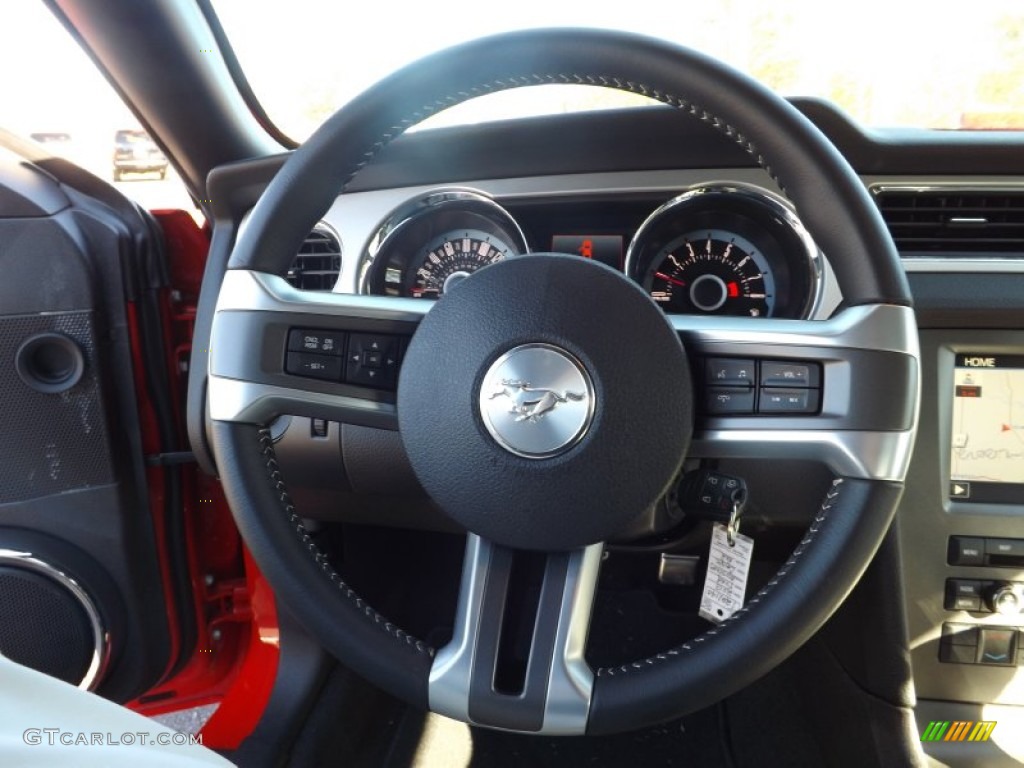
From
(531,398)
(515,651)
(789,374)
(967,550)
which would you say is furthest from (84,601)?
(967,550)

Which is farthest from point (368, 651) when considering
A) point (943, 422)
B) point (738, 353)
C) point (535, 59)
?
point (943, 422)

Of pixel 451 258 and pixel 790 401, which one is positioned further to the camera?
pixel 451 258

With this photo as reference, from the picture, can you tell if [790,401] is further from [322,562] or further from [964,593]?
[964,593]

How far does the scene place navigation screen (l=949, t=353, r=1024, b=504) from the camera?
1.38m

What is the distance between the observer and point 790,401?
3.15 ft

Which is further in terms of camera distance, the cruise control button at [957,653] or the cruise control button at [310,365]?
the cruise control button at [957,653]

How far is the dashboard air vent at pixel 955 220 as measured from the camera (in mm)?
1383

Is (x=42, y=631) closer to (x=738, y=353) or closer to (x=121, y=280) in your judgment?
(x=121, y=280)

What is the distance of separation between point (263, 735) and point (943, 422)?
4.23 ft

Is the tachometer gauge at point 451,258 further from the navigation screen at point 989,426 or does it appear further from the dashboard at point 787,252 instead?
the navigation screen at point 989,426

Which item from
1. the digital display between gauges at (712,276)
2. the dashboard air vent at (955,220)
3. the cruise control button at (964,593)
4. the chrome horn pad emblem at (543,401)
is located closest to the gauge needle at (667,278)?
the digital display between gauges at (712,276)

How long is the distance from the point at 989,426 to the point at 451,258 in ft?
2.94

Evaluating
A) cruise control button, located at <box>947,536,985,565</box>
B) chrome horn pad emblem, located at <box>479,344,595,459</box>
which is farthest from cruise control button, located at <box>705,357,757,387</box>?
cruise control button, located at <box>947,536,985,565</box>

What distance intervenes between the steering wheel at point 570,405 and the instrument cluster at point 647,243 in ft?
1.32
